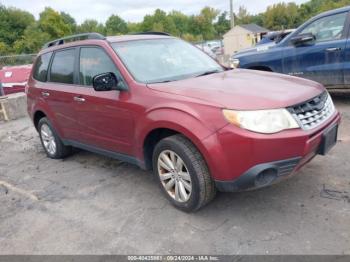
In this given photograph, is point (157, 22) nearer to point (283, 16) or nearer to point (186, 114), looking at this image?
point (283, 16)

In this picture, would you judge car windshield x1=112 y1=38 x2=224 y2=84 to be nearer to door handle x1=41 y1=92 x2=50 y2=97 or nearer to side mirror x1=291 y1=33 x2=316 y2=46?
door handle x1=41 y1=92 x2=50 y2=97

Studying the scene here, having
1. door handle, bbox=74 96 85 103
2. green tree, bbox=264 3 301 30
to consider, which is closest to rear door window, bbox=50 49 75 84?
door handle, bbox=74 96 85 103

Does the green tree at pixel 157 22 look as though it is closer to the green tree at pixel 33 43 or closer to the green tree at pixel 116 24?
the green tree at pixel 116 24

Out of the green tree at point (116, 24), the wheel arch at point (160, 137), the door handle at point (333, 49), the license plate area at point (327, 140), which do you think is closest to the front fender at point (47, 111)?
the wheel arch at point (160, 137)

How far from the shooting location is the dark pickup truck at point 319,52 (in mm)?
6176

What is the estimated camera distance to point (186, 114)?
122 inches

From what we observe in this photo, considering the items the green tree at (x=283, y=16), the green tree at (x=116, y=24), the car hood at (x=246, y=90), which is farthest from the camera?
the green tree at (x=116, y=24)

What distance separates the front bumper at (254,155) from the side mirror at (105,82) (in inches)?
49.9

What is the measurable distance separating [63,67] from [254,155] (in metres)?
3.13

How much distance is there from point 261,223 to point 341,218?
0.68m

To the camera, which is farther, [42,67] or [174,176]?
[42,67]

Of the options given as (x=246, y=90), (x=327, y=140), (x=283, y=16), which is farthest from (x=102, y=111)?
(x=283, y=16)

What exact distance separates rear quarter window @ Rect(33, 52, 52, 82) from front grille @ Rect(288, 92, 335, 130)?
3.73 meters

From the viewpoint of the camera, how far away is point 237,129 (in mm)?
2844
